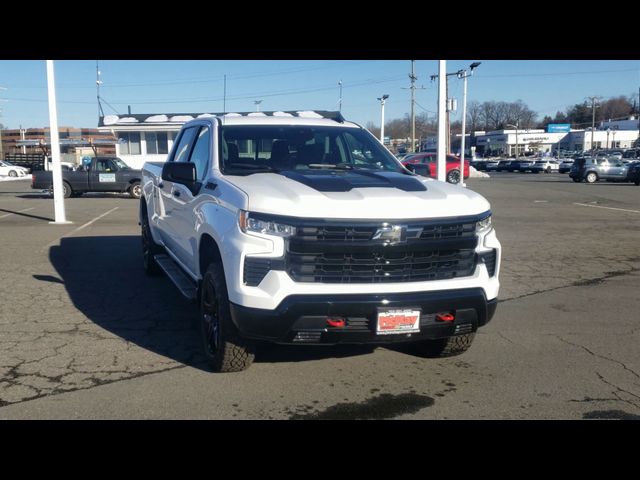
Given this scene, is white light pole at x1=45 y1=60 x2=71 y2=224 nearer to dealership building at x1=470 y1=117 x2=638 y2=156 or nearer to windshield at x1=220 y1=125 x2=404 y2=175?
windshield at x1=220 y1=125 x2=404 y2=175

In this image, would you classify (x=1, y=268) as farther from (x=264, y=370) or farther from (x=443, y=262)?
(x=443, y=262)

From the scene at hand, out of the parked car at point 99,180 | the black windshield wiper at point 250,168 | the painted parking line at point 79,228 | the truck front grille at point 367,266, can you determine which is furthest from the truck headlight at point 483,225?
the parked car at point 99,180

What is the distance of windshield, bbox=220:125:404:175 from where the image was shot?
537 cm

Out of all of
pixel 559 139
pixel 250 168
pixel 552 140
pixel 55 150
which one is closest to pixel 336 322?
pixel 250 168

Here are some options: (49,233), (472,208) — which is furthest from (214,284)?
(49,233)

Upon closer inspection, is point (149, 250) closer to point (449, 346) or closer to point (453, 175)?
point (449, 346)

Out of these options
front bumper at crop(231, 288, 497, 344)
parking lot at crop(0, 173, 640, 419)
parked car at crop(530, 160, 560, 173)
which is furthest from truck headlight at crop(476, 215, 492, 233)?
parked car at crop(530, 160, 560, 173)

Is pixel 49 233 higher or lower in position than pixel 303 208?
lower

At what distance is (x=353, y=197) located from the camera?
4.12 m

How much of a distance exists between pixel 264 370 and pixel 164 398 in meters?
0.87

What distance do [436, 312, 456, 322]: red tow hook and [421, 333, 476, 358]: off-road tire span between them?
2.68ft
